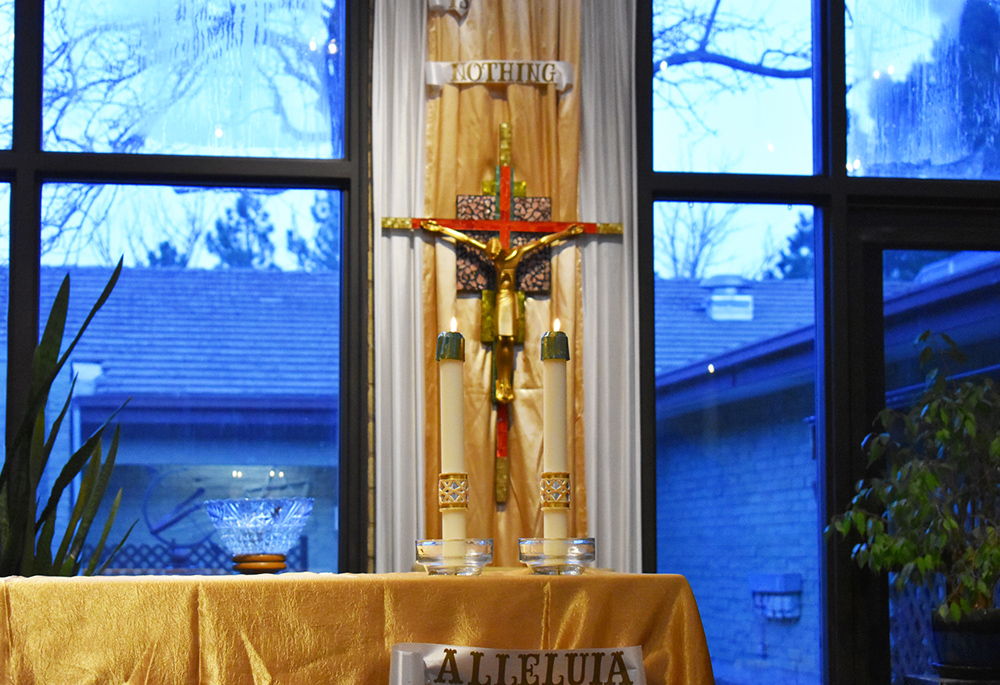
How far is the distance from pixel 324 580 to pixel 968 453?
100 inches

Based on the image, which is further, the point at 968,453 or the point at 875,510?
the point at 875,510

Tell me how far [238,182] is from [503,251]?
2.98 ft

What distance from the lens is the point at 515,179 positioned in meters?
3.44

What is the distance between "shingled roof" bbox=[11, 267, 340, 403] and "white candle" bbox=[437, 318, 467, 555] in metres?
1.97

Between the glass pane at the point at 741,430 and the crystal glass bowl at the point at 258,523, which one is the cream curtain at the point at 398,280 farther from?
the glass pane at the point at 741,430

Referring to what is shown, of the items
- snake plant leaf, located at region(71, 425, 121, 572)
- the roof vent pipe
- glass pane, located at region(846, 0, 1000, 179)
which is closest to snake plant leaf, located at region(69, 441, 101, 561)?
snake plant leaf, located at region(71, 425, 121, 572)

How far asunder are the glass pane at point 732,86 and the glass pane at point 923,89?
0.60ft

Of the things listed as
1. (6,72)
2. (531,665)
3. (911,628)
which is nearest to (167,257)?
(6,72)

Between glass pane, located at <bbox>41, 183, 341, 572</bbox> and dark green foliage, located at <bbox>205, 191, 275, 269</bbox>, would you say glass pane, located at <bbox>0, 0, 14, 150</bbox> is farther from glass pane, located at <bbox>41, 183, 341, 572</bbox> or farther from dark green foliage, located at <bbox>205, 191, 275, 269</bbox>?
dark green foliage, located at <bbox>205, 191, 275, 269</bbox>

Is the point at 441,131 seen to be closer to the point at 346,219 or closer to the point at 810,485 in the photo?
the point at 346,219

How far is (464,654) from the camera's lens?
1.46m

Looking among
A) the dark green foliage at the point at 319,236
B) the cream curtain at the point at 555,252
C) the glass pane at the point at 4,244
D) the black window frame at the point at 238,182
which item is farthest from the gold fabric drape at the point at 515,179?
the glass pane at the point at 4,244

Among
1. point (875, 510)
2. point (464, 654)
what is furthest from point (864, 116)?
point (464, 654)

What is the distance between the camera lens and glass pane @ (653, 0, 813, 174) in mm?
3754
